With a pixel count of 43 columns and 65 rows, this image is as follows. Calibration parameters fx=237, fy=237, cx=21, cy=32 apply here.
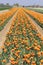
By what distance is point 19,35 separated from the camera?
39.9 ft

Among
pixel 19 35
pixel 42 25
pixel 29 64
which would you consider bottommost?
pixel 42 25

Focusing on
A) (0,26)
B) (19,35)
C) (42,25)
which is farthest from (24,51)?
(42,25)

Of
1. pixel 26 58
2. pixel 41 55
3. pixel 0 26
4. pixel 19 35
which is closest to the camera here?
pixel 26 58

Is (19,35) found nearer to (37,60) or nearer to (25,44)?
(25,44)

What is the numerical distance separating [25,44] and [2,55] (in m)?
1.01

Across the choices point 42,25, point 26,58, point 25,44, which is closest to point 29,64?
point 26,58

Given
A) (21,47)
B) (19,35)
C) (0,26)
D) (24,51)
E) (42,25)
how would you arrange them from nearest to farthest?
(24,51) → (21,47) → (19,35) → (0,26) → (42,25)

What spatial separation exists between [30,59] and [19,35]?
5.64 meters

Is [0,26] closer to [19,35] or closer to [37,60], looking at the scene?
[19,35]

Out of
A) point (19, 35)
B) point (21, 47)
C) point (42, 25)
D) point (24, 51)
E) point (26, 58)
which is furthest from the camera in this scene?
point (42, 25)

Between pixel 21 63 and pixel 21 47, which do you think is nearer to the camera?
pixel 21 63

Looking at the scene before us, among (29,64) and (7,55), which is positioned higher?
(29,64)

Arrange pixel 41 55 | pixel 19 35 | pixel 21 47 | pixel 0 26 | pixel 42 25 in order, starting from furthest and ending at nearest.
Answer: pixel 42 25 → pixel 0 26 → pixel 19 35 → pixel 21 47 → pixel 41 55

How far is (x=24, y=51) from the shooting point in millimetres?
8305
